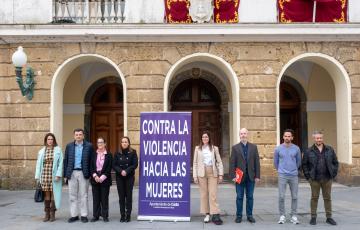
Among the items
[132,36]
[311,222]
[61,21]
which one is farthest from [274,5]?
[311,222]

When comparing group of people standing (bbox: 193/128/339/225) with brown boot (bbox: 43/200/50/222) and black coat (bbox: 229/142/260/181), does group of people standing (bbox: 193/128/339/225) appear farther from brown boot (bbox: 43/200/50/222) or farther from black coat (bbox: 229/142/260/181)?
brown boot (bbox: 43/200/50/222)

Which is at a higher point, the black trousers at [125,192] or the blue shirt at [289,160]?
the blue shirt at [289,160]

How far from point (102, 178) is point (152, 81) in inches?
209

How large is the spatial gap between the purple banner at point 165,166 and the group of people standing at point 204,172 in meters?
0.27

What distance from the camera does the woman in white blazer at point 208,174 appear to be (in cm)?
827

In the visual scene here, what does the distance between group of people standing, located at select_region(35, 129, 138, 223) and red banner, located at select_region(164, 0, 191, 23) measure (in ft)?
18.6

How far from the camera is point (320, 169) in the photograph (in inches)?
319

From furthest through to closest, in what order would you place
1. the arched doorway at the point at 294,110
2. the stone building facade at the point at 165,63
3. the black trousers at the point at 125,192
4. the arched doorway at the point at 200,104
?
the arched doorway at the point at 200,104, the arched doorway at the point at 294,110, the stone building facade at the point at 165,63, the black trousers at the point at 125,192

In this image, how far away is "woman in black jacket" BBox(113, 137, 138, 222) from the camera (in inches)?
330

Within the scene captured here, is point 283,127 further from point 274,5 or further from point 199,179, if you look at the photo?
point 199,179

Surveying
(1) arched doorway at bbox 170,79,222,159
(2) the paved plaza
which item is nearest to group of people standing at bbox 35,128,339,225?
(2) the paved plaza

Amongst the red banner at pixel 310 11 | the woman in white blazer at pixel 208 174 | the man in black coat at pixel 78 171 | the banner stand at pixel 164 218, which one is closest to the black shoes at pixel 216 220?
the woman in white blazer at pixel 208 174

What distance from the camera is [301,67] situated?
52.0ft

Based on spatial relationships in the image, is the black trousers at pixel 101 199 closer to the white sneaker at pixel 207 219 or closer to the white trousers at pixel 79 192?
the white trousers at pixel 79 192
